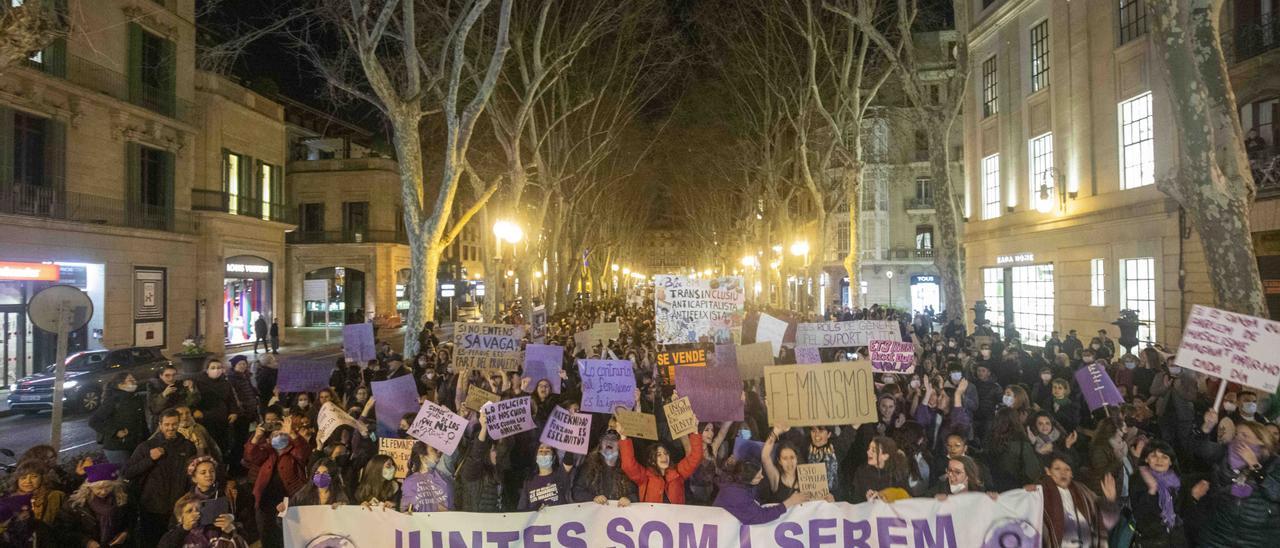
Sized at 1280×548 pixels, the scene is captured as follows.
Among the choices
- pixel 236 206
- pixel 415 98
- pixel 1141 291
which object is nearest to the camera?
pixel 415 98

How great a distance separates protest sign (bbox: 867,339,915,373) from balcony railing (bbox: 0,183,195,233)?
2146cm

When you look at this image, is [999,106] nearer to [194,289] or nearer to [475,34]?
[475,34]

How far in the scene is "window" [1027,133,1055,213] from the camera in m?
20.8

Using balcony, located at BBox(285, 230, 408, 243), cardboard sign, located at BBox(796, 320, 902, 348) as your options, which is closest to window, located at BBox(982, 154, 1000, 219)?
cardboard sign, located at BBox(796, 320, 902, 348)

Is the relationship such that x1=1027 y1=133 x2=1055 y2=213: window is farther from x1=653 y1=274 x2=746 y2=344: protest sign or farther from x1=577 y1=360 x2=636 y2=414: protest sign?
x1=577 y1=360 x2=636 y2=414: protest sign

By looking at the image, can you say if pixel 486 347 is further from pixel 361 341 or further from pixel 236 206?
pixel 236 206

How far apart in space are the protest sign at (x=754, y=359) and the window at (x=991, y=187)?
17818 mm

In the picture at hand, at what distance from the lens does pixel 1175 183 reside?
9141mm

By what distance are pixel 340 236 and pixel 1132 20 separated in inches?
1551

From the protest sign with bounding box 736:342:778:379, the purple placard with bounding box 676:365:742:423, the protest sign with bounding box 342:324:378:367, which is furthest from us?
the protest sign with bounding box 342:324:378:367

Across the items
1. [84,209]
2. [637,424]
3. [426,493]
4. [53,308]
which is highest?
[84,209]

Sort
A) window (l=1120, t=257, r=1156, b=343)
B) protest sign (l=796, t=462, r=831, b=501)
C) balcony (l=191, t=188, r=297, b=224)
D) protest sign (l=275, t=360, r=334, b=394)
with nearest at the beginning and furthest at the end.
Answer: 1. protest sign (l=796, t=462, r=831, b=501)
2. protest sign (l=275, t=360, r=334, b=394)
3. window (l=1120, t=257, r=1156, b=343)
4. balcony (l=191, t=188, r=297, b=224)

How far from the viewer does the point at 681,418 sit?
648 centimetres

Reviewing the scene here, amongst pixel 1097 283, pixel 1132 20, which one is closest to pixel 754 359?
pixel 1097 283
